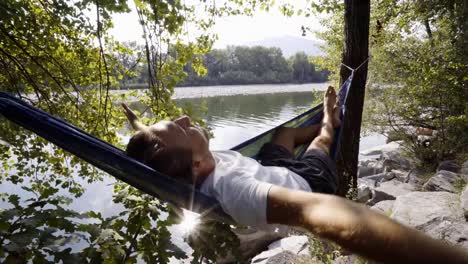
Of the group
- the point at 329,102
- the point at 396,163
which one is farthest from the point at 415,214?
the point at 396,163

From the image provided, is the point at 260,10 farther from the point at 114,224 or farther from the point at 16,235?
the point at 16,235

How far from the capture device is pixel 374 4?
8477 mm

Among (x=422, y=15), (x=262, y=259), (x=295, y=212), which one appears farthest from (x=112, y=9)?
(x=422, y=15)

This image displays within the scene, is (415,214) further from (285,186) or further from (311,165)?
(285,186)

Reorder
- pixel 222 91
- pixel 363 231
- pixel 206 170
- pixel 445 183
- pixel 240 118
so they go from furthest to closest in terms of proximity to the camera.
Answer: pixel 222 91, pixel 240 118, pixel 445 183, pixel 206 170, pixel 363 231

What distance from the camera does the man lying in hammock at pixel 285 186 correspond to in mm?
669

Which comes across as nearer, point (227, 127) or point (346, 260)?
point (346, 260)

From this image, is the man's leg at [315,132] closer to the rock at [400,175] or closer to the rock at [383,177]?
the rock at [400,175]

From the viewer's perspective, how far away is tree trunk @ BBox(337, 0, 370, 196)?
9.88 ft

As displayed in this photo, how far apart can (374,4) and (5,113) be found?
9.18 m

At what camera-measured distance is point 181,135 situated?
145cm

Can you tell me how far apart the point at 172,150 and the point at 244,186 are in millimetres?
407

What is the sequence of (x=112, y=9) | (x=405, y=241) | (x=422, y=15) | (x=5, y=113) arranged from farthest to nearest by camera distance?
(x=422, y=15)
(x=112, y=9)
(x=5, y=113)
(x=405, y=241)

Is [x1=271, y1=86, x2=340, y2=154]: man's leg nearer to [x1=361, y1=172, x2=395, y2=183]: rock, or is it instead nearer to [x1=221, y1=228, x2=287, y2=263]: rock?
[x1=221, y1=228, x2=287, y2=263]: rock
